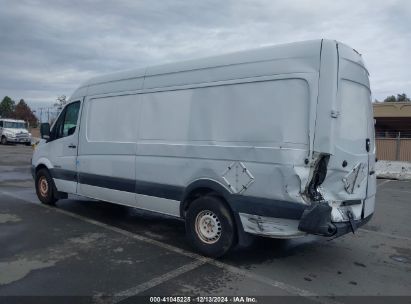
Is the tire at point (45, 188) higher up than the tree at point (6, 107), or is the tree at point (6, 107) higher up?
the tree at point (6, 107)

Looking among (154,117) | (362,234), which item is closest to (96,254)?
(154,117)

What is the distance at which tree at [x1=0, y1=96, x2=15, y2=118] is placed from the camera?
79.2 m

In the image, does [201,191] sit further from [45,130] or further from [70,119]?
[45,130]

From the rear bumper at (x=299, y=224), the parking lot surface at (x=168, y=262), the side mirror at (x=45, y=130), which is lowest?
the parking lot surface at (x=168, y=262)

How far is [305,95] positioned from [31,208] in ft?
20.4

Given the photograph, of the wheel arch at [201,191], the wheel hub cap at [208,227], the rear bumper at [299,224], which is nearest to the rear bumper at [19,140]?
the wheel arch at [201,191]

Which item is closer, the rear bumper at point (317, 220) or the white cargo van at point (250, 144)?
the rear bumper at point (317, 220)

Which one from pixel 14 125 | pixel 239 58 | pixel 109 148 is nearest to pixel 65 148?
pixel 109 148

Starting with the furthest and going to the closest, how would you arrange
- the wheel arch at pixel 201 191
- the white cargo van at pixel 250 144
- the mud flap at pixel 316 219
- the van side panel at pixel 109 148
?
the van side panel at pixel 109 148, the wheel arch at pixel 201 191, the white cargo van at pixel 250 144, the mud flap at pixel 316 219

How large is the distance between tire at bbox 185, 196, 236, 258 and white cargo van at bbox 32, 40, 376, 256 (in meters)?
0.01

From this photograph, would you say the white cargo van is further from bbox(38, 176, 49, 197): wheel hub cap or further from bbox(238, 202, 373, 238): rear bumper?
bbox(38, 176, 49, 197): wheel hub cap

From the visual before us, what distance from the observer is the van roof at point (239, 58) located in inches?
198

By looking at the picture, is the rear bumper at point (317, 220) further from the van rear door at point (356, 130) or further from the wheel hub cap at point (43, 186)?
the wheel hub cap at point (43, 186)

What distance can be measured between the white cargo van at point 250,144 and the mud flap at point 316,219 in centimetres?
1
